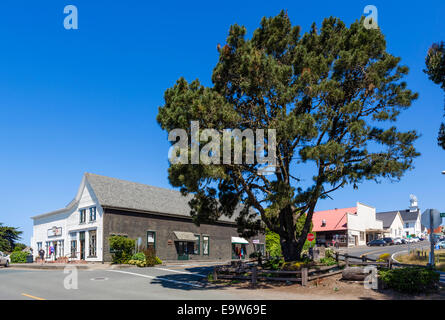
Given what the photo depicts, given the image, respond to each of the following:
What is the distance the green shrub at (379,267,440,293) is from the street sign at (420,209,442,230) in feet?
6.71

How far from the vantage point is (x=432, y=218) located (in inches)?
640

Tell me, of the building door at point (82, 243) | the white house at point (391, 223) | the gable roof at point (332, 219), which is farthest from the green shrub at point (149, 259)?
the white house at point (391, 223)

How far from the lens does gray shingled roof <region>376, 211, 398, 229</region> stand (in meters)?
82.2

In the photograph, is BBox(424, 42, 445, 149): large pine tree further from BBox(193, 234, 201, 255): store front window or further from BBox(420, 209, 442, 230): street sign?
BBox(193, 234, 201, 255): store front window

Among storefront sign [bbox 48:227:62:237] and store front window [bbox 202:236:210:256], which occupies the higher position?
storefront sign [bbox 48:227:62:237]

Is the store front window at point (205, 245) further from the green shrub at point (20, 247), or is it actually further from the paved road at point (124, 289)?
the green shrub at point (20, 247)

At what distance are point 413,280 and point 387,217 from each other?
76.4 metres

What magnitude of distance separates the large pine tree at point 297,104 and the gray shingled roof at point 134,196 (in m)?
17.8

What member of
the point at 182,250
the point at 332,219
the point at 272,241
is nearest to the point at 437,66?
the point at 182,250

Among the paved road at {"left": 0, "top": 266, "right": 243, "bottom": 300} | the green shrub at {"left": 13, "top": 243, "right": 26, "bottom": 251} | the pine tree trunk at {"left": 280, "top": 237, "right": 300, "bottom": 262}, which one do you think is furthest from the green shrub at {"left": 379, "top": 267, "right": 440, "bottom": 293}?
the green shrub at {"left": 13, "top": 243, "right": 26, "bottom": 251}

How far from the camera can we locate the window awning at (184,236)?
128ft

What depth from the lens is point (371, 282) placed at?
1576cm

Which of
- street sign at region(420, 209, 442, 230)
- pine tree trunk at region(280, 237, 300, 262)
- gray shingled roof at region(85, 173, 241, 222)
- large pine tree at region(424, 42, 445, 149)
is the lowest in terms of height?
pine tree trunk at region(280, 237, 300, 262)
